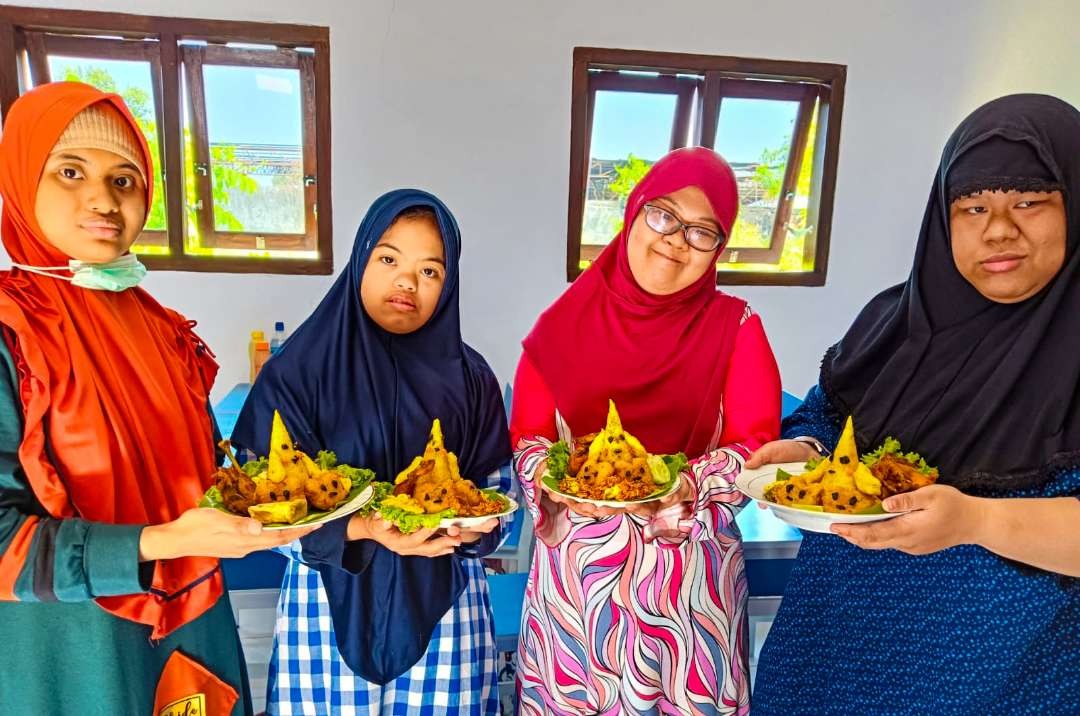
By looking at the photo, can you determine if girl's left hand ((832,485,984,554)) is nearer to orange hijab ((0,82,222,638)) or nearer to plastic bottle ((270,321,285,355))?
orange hijab ((0,82,222,638))

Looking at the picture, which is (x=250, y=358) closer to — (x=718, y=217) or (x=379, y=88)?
(x=379, y=88)

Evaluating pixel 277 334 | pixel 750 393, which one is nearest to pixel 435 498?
pixel 750 393

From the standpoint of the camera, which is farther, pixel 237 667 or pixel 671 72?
pixel 671 72

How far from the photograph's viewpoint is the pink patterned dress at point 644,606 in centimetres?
146

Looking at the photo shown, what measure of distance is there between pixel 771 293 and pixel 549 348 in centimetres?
313

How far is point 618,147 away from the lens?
4273 mm

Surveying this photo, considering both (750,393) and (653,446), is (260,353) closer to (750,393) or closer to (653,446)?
(653,446)

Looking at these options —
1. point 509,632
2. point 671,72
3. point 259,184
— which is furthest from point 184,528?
point 671,72

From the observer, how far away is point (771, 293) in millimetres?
4387

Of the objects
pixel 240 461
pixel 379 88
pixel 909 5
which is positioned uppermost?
pixel 909 5

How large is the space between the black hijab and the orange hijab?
1375 mm

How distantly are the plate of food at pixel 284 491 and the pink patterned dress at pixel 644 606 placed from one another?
43 cm

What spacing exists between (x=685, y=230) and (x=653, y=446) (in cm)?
51

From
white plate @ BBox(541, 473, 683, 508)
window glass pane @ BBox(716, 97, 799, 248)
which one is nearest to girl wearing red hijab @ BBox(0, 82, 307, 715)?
white plate @ BBox(541, 473, 683, 508)
